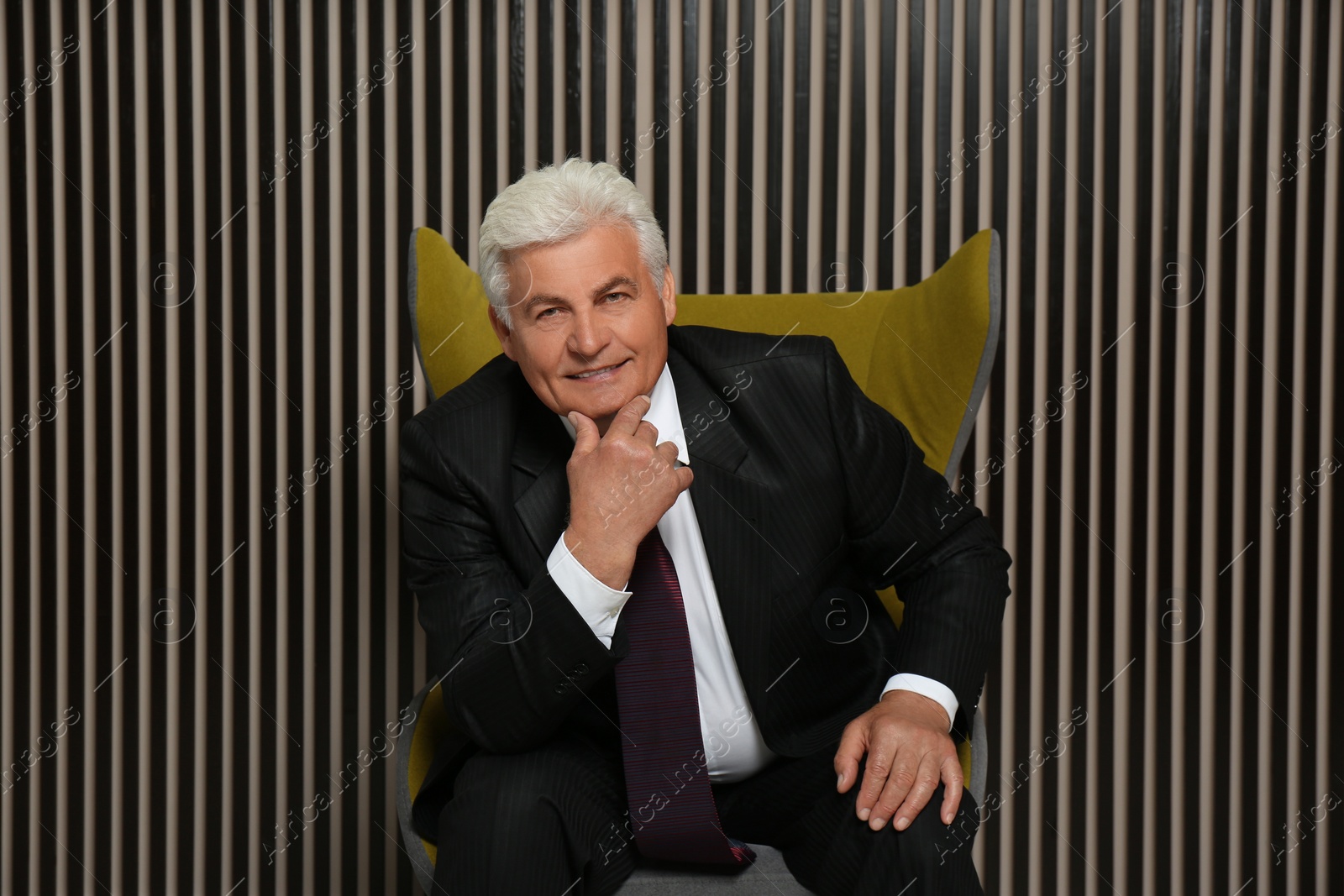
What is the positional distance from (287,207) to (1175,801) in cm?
262

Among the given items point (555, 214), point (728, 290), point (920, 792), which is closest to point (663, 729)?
point (920, 792)

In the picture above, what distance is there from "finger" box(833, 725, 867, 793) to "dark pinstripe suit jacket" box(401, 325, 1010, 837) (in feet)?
0.49

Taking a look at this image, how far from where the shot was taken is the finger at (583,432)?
144 centimetres

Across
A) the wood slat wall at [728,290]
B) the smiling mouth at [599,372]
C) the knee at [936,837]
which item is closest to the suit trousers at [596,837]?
the knee at [936,837]

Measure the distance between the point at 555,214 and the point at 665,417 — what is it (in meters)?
0.36

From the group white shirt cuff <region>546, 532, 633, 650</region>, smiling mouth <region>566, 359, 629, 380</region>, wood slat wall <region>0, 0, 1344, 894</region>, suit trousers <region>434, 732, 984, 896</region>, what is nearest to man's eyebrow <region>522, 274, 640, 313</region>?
smiling mouth <region>566, 359, 629, 380</region>

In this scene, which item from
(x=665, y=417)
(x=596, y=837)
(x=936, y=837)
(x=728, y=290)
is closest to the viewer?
(x=936, y=837)

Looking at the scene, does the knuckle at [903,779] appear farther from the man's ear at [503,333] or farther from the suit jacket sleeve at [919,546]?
the man's ear at [503,333]

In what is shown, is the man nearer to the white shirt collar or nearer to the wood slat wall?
the white shirt collar

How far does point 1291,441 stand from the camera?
241 centimetres

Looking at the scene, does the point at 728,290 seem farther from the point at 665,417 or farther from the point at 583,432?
the point at 583,432

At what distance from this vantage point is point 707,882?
1390mm

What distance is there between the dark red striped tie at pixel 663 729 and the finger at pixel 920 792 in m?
0.25

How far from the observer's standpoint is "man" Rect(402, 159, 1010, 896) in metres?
1.34
